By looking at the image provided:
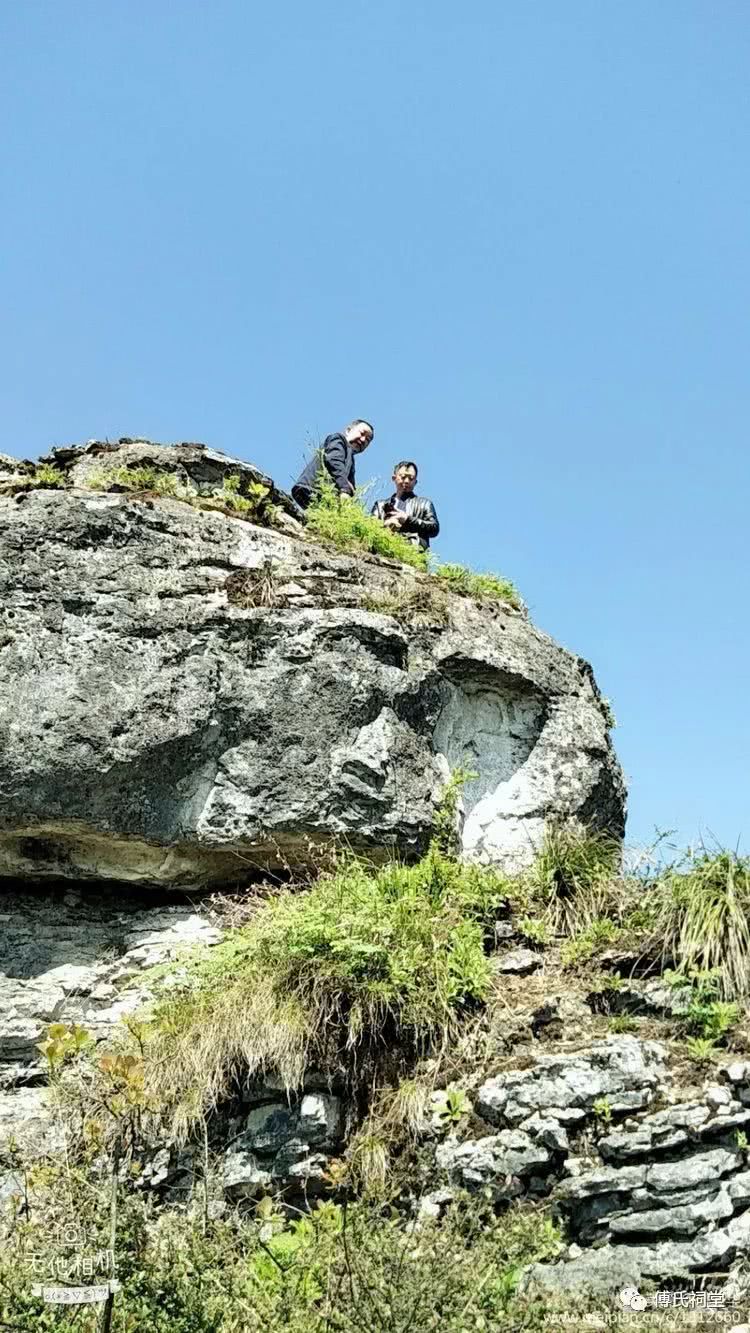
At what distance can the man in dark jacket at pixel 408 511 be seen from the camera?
11.5 m

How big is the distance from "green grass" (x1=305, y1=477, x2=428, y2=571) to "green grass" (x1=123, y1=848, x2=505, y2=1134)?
337cm

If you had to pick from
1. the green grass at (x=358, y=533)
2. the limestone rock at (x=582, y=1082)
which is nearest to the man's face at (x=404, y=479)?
the green grass at (x=358, y=533)

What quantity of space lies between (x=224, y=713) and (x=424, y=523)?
4.11 m

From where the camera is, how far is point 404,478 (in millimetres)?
11773

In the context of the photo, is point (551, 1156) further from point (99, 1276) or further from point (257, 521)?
point (257, 521)

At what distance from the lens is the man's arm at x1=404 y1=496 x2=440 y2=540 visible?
453 inches

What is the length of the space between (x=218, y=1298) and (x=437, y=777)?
4310 millimetres

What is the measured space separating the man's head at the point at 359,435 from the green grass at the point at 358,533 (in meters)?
1.47

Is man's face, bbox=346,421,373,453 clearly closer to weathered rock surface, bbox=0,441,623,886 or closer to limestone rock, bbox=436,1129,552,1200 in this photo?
weathered rock surface, bbox=0,441,623,886

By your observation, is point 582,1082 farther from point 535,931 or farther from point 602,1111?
point 535,931

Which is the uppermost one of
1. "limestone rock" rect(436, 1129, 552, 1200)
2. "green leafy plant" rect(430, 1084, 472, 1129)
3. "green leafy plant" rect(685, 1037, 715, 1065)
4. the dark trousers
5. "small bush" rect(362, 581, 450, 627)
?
the dark trousers

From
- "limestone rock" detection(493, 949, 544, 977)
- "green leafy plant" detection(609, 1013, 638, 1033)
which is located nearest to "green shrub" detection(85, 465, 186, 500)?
"limestone rock" detection(493, 949, 544, 977)

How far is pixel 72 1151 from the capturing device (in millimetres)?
6555

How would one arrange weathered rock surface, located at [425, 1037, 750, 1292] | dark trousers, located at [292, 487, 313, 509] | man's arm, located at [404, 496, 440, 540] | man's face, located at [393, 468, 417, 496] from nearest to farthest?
weathered rock surface, located at [425, 1037, 750, 1292]
dark trousers, located at [292, 487, 313, 509]
man's arm, located at [404, 496, 440, 540]
man's face, located at [393, 468, 417, 496]
